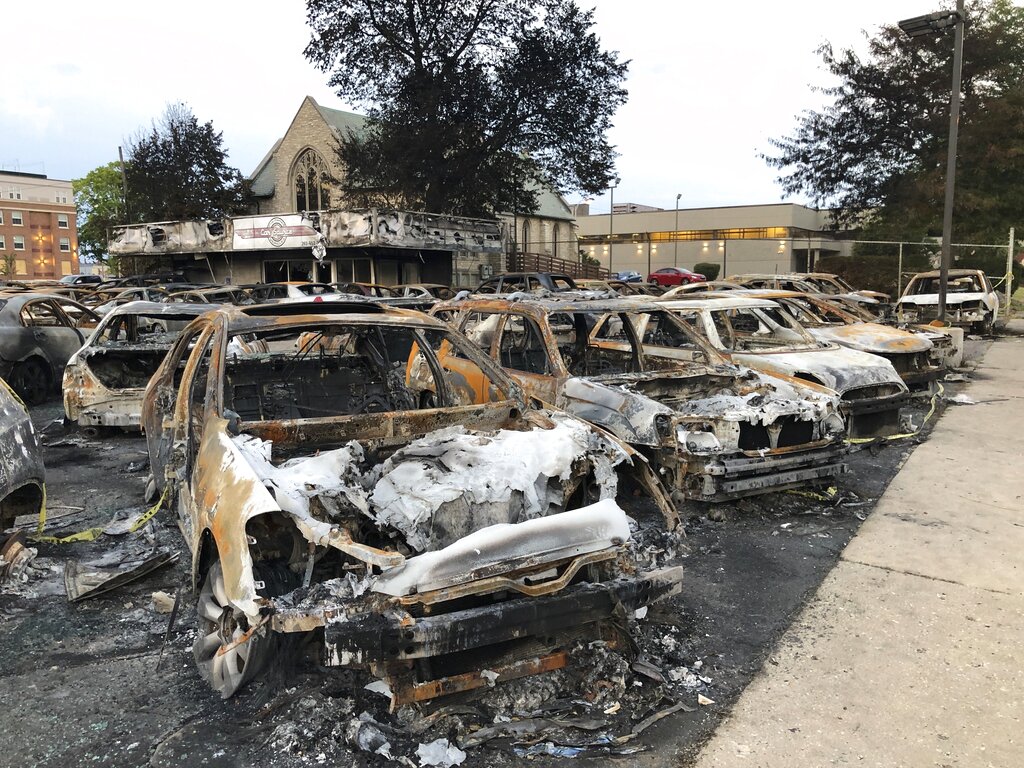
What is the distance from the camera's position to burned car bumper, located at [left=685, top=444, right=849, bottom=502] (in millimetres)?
5477

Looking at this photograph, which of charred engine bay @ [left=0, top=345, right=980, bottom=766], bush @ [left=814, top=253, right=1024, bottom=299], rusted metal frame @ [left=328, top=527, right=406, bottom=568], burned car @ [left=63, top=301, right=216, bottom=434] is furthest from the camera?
bush @ [left=814, top=253, right=1024, bottom=299]

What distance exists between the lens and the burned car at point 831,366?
24.3 ft

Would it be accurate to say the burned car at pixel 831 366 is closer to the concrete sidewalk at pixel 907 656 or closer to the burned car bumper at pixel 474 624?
the concrete sidewalk at pixel 907 656

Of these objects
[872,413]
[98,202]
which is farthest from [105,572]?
[98,202]

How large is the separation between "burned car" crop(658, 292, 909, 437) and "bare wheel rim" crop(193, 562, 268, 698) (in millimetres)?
5393

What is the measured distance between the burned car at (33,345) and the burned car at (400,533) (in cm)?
722

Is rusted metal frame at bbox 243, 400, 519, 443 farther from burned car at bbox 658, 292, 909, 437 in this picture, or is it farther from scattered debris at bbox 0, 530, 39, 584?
burned car at bbox 658, 292, 909, 437

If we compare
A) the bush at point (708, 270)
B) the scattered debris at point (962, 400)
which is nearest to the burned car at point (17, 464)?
the scattered debris at point (962, 400)

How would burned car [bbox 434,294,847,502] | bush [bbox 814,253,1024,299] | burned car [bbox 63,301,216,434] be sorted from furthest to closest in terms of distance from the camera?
bush [bbox 814,253,1024,299], burned car [bbox 63,301,216,434], burned car [bbox 434,294,847,502]

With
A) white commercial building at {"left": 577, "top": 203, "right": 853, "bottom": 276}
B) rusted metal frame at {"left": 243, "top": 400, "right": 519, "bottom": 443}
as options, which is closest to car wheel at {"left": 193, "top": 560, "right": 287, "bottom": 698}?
rusted metal frame at {"left": 243, "top": 400, "right": 519, "bottom": 443}

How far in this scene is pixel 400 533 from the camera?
3318mm

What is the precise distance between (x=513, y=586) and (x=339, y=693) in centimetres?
103

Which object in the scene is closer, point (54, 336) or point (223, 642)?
point (223, 642)

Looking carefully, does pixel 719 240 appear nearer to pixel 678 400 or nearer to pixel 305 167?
pixel 305 167
